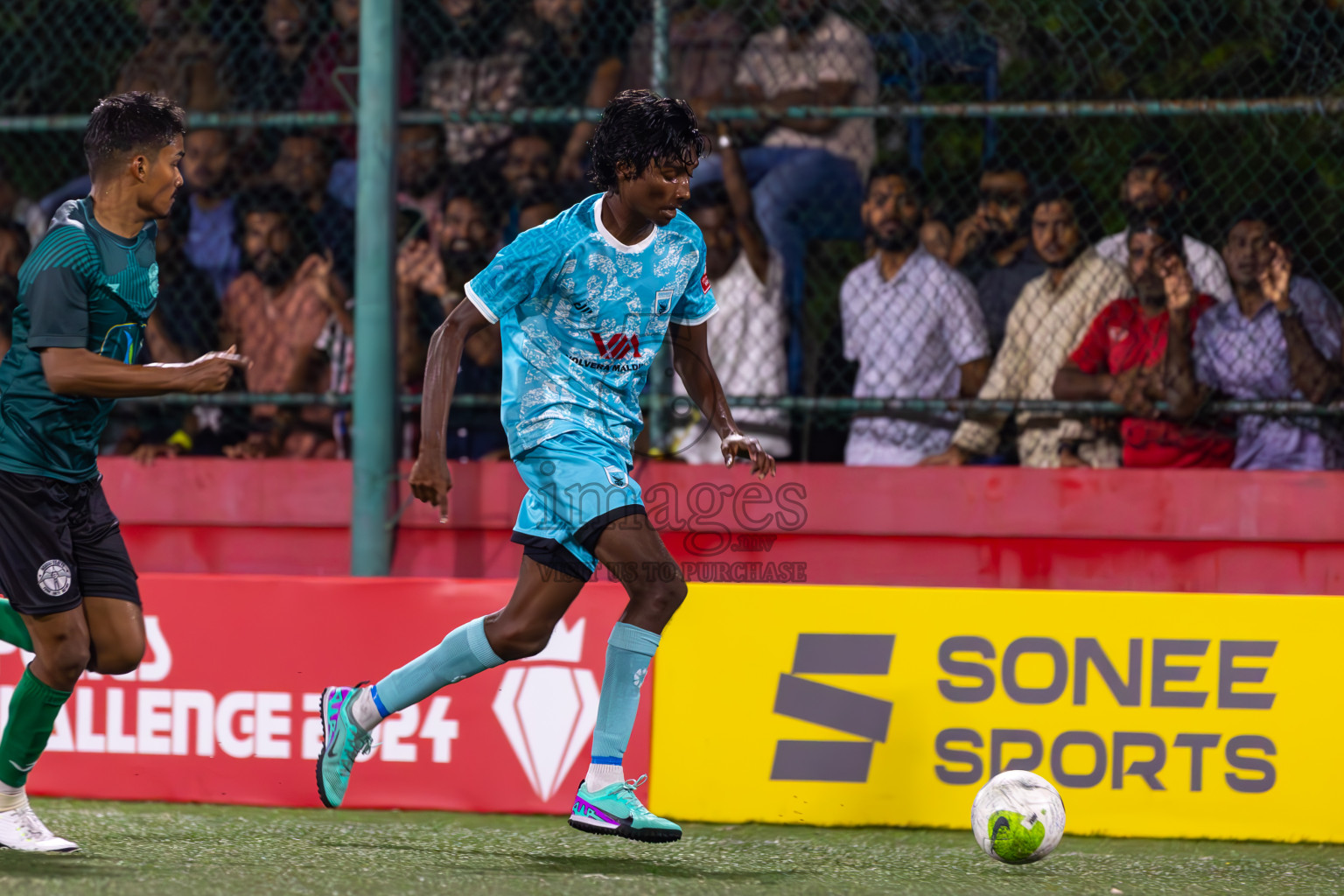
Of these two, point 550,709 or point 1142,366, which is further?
point 1142,366

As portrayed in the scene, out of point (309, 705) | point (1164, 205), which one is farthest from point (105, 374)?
point (1164, 205)

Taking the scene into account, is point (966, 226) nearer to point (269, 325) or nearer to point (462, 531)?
point (462, 531)

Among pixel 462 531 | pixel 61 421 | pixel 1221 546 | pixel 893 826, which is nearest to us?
pixel 61 421

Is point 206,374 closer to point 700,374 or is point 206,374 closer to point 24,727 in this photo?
point 24,727

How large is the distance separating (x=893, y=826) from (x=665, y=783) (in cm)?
72

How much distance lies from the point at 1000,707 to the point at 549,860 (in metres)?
1.53

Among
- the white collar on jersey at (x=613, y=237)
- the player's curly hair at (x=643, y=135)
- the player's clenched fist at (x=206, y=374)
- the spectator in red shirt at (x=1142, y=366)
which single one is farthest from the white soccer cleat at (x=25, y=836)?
the spectator in red shirt at (x=1142, y=366)

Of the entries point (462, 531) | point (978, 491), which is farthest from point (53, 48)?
point (978, 491)

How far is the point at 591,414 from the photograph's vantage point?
13.3ft

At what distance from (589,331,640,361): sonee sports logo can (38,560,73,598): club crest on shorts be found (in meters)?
1.45

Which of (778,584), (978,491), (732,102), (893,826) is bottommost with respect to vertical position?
(893,826)

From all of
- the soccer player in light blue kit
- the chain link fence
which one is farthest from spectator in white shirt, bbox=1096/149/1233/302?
the soccer player in light blue kit

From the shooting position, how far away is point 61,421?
12.6 feet

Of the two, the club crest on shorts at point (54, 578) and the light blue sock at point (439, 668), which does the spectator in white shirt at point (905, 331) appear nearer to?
the light blue sock at point (439, 668)
